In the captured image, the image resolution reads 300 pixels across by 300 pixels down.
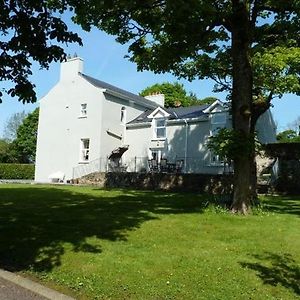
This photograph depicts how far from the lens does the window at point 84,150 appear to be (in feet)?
134

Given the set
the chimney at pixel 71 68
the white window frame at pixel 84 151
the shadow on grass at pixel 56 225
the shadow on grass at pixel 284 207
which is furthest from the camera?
the chimney at pixel 71 68

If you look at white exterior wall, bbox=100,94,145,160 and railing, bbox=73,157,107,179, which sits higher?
white exterior wall, bbox=100,94,145,160

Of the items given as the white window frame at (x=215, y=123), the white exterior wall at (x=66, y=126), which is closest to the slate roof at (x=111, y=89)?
the white exterior wall at (x=66, y=126)

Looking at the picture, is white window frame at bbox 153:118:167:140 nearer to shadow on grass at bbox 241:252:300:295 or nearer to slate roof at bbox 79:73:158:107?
slate roof at bbox 79:73:158:107

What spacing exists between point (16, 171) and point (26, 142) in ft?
65.2

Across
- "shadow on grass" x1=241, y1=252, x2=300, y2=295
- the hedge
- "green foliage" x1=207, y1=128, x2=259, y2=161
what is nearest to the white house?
the hedge

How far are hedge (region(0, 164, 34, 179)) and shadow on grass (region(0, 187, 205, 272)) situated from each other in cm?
3411

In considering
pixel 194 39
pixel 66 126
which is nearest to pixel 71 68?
pixel 66 126

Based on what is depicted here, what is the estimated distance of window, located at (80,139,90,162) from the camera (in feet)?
134

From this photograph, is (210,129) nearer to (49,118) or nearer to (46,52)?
(49,118)

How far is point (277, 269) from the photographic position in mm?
7410

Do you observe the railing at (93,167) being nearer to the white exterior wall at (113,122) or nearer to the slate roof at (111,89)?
the white exterior wall at (113,122)

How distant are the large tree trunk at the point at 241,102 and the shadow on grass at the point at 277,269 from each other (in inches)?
191

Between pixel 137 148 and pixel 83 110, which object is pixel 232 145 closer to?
pixel 137 148
